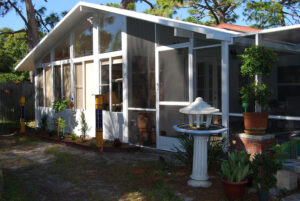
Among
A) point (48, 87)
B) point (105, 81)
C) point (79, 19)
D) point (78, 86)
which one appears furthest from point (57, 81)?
point (105, 81)

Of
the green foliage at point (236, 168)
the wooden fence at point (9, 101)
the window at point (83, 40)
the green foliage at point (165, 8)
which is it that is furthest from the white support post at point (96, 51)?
the green foliage at point (165, 8)

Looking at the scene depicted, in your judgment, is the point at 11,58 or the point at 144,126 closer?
the point at 144,126

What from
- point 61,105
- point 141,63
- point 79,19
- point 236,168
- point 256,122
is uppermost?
point 79,19

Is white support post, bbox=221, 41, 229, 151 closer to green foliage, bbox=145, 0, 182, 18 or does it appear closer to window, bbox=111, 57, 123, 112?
window, bbox=111, 57, 123, 112

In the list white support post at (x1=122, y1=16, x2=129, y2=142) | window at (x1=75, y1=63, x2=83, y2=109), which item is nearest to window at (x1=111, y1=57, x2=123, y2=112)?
white support post at (x1=122, y1=16, x2=129, y2=142)

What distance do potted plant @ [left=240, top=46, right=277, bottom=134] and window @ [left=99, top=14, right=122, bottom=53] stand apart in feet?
13.3

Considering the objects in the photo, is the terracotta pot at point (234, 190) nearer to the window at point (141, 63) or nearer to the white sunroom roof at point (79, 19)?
the white sunroom roof at point (79, 19)

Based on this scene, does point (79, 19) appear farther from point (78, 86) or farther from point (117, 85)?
point (117, 85)

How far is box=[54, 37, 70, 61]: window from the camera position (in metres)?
10.8

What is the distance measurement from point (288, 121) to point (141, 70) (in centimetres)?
387

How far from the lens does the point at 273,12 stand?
48.9 feet

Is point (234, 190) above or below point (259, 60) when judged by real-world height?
below

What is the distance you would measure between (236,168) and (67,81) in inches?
319

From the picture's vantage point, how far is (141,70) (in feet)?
26.1
